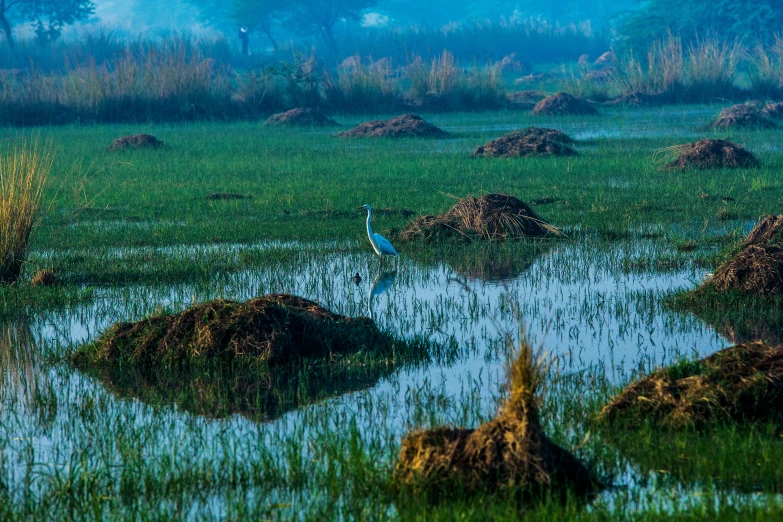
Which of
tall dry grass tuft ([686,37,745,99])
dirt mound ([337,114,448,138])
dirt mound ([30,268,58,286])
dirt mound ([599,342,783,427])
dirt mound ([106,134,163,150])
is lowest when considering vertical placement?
dirt mound ([599,342,783,427])

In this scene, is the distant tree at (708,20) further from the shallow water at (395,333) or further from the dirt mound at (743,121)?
the shallow water at (395,333)

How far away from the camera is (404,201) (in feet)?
53.3

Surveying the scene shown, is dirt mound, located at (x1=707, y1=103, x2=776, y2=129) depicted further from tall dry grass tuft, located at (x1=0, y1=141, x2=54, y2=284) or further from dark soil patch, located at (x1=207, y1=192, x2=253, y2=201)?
tall dry grass tuft, located at (x1=0, y1=141, x2=54, y2=284)

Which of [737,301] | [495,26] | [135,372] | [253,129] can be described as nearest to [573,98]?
[253,129]

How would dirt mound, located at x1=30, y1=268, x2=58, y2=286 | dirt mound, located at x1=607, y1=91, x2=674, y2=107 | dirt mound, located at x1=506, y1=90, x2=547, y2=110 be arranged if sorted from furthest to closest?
dirt mound, located at x1=607, y1=91, x2=674, y2=107, dirt mound, located at x1=506, y1=90, x2=547, y2=110, dirt mound, located at x1=30, y1=268, x2=58, y2=286

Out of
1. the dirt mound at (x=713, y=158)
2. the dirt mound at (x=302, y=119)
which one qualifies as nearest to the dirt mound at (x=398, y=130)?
the dirt mound at (x=302, y=119)

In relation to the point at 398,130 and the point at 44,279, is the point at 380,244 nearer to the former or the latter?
the point at 44,279

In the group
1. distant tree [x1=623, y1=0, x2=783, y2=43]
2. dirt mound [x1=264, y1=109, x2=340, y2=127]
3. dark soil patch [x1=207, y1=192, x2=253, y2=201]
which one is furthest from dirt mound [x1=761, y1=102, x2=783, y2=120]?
distant tree [x1=623, y1=0, x2=783, y2=43]

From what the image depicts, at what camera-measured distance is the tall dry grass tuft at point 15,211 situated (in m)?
10.6

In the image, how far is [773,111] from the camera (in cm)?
2969

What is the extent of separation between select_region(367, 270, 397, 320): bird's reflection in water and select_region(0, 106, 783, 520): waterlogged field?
0.07 meters

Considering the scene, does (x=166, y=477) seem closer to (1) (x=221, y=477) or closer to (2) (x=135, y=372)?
(1) (x=221, y=477)

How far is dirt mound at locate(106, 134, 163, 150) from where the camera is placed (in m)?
24.5

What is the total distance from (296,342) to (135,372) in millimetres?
1219
